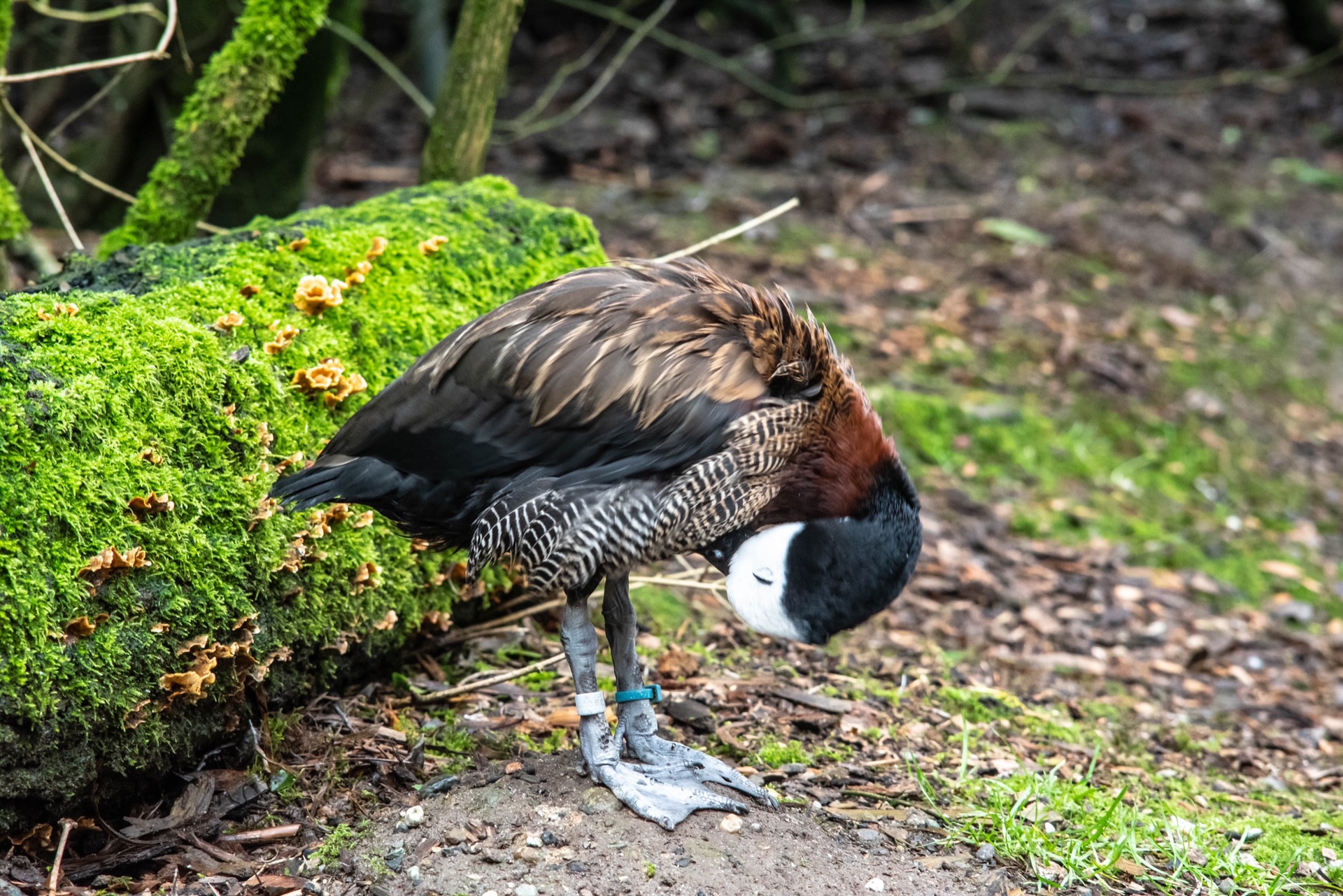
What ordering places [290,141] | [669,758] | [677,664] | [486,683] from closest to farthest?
[669,758]
[486,683]
[677,664]
[290,141]

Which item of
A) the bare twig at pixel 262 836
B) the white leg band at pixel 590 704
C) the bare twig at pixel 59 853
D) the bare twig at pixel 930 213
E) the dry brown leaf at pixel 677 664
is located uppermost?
the bare twig at pixel 930 213

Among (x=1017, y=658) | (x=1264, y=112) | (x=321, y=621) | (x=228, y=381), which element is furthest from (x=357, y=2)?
(x=1264, y=112)

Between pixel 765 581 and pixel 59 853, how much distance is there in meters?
2.05

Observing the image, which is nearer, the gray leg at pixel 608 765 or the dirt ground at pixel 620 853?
the dirt ground at pixel 620 853

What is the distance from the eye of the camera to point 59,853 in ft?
10.6

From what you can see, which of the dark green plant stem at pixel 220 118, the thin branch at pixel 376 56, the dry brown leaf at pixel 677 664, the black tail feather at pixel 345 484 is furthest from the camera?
the thin branch at pixel 376 56

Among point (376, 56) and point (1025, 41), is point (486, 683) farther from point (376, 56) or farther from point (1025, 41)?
point (1025, 41)

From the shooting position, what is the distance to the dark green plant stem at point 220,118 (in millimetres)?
4816

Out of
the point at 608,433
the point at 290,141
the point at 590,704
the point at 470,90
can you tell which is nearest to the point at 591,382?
the point at 608,433

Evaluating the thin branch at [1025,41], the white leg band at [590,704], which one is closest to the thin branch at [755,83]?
the thin branch at [1025,41]

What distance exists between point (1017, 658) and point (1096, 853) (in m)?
2.02

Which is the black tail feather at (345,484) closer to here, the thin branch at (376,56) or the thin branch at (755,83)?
the thin branch at (376,56)

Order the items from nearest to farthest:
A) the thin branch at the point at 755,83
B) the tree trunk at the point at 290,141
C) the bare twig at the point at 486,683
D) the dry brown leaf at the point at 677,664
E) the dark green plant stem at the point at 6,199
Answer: the bare twig at the point at 486,683 → the dark green plant stem at the point at 6,199 → the dry brown leaf at the point at 677,664 → the tree trunk at the point at 290,141 → the thin branch at the point at 755,83

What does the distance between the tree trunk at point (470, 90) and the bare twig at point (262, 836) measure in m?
3.11
